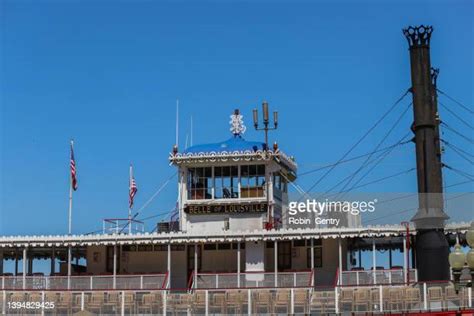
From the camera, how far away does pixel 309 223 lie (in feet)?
132

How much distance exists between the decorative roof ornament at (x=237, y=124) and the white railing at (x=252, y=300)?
29.0 feet

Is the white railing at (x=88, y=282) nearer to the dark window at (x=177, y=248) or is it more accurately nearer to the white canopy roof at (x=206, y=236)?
the white canopy roof at (x=206, y=236)

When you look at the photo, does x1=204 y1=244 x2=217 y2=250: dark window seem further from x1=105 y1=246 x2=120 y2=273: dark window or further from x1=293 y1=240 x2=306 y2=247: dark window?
x1=105 y1=246 x2=120 y2=273: dark window

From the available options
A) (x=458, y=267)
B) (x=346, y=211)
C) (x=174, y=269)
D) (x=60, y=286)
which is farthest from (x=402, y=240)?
(x=458, y=267)

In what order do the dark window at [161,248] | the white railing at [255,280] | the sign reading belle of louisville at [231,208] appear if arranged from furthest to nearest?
the sign reading belle of louisville at [231,208] < the dark window at [161,248] < the white railing at [255,280]

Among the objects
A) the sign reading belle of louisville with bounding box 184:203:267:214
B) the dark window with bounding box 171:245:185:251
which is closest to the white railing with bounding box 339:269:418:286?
the sign reading belle of louisville with bounding box 184:203:267:214

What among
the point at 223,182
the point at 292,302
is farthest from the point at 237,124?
the point at 292,302

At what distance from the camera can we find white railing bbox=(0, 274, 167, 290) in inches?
1527

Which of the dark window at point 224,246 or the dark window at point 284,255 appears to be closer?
the dark window at point 284,255

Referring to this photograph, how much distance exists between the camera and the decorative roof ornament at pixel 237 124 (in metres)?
45.2

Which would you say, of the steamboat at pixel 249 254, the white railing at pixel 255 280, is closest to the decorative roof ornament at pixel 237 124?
the steamboat at pixel 249 254

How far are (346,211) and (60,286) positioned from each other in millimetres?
12082

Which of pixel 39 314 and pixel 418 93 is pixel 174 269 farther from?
pixel 418 93

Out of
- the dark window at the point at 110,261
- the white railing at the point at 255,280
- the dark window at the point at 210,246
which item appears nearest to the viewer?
the white railing at the point at 255,280
